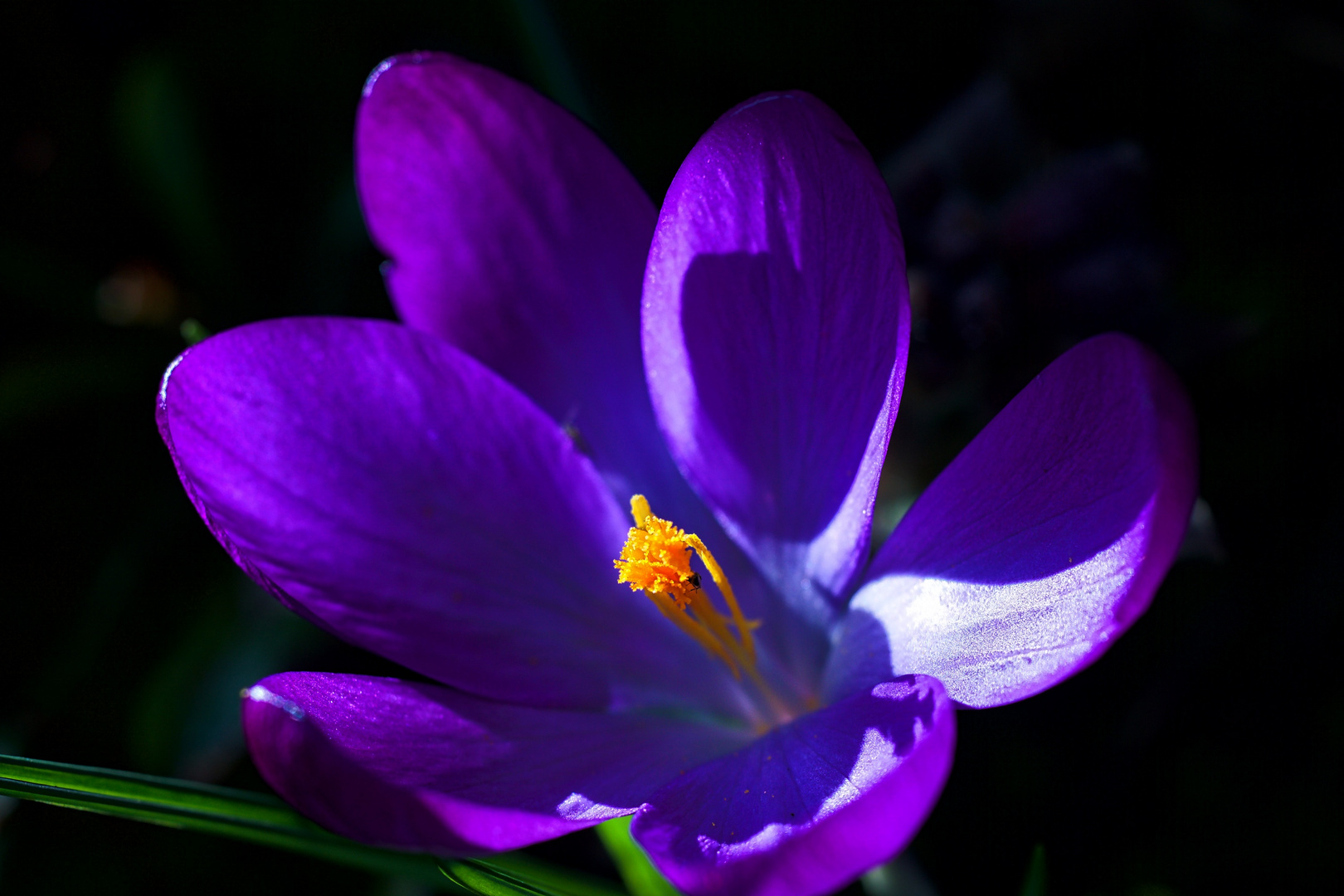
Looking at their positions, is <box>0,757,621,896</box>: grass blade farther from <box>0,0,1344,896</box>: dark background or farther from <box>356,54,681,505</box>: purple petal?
<box>0,0,1344,896</box>: dark background

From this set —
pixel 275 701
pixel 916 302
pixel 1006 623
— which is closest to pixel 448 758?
pixel 275 701

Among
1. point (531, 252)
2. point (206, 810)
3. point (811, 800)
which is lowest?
point (811, 800)

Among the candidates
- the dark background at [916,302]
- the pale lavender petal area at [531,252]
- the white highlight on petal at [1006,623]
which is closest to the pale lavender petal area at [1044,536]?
the white highlight on petal at [1006,623]

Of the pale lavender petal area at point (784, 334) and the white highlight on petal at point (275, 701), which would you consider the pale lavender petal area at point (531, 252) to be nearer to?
the pale lavender petal area at point (784, 334)

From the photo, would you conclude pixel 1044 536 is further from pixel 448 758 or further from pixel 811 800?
pixel 448 758

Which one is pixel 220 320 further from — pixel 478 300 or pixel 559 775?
pixel 559 775

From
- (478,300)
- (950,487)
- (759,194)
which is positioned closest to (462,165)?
(478,300)
